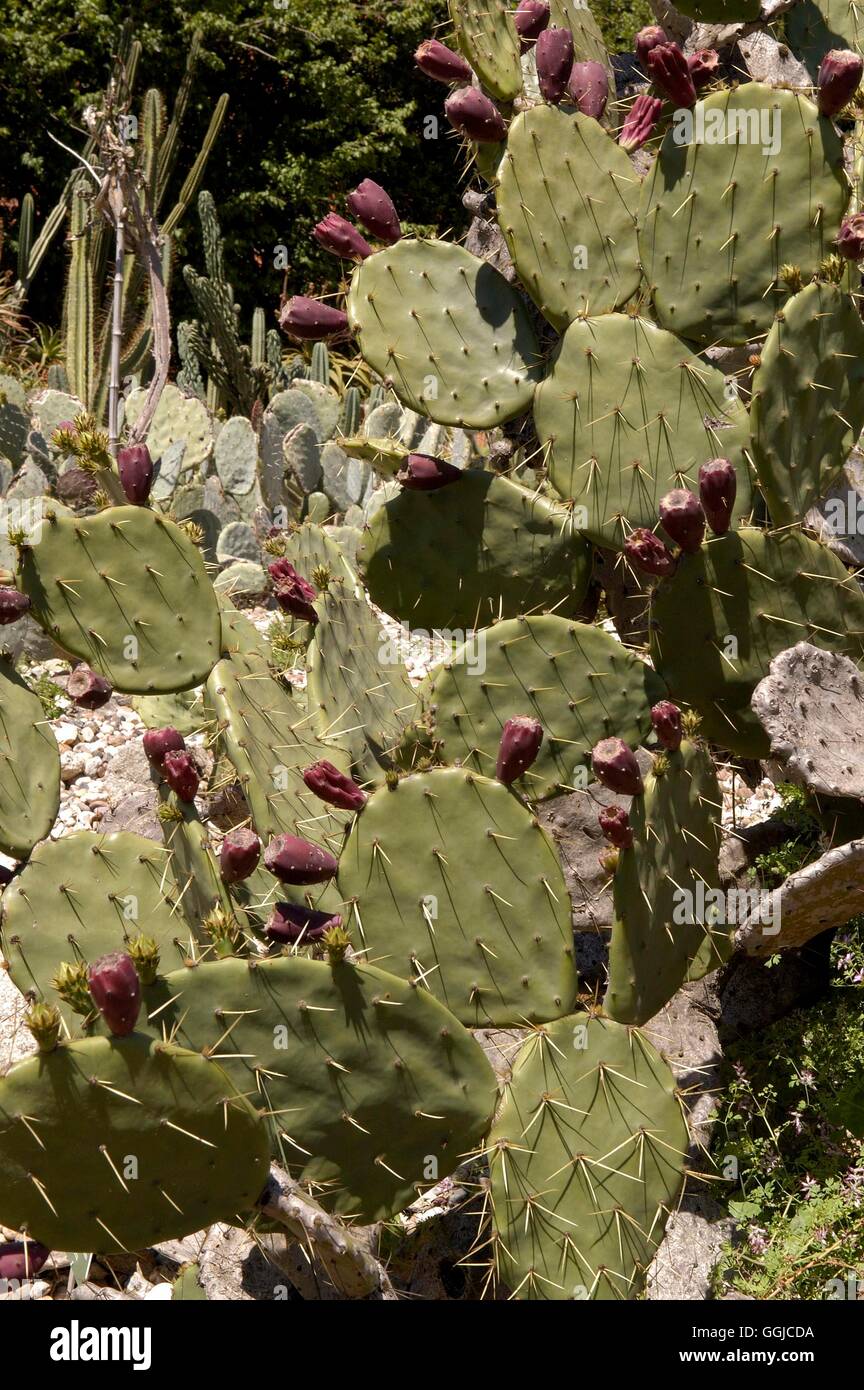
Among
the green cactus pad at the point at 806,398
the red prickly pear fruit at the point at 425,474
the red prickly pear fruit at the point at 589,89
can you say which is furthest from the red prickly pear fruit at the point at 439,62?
the green cactus pad at the point at 806,398

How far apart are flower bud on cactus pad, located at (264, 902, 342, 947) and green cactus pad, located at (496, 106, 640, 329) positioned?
130 centimetres

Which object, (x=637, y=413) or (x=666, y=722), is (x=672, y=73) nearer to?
(x=637, y=413)

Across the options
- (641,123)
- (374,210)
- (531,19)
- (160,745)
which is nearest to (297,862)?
(160,745)

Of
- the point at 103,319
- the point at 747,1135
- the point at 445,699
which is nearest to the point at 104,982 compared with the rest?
the point at 445,699

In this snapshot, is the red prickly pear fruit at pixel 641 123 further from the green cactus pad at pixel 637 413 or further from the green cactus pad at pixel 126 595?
the green cactus pad at pixel 126 595

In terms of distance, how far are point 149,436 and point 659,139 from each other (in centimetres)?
330

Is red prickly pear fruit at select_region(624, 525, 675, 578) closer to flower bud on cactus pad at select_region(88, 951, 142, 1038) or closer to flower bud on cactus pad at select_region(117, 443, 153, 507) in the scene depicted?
flower bud on cactus pad at select_region(117, 443, 153, 507)

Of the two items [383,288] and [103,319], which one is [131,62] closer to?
[103,319]

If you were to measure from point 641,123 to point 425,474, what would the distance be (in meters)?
0.92

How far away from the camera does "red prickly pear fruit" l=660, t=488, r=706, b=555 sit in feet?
7.47

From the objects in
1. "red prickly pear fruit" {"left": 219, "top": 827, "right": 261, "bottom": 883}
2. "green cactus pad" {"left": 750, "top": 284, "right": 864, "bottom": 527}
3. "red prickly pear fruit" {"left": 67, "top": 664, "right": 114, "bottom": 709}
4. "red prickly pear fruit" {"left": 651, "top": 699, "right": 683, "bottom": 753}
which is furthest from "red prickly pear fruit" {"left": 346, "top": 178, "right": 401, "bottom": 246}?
"red prickly pear fruit" {"left": 219, "top": 827, "right": 261, "bottom": 883}

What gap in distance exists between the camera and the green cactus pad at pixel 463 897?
2.05m

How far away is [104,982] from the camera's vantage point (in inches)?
60.1

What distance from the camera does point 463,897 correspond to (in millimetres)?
2066
